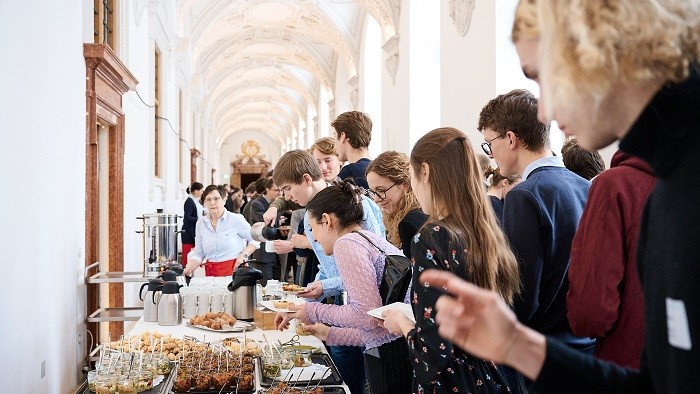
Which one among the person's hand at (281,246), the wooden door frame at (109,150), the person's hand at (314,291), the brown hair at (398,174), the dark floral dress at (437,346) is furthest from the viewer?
the wooden door frame at (109,150)

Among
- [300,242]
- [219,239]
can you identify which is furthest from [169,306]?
[219,239]

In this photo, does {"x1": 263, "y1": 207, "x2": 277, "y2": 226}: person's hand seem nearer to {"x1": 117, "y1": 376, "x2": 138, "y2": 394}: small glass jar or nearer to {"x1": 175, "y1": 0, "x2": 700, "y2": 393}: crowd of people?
{"x1": 175, "y1": 0, "x2": 700, "y2": 393}: crowd of people

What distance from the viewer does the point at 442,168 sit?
7.27 ft

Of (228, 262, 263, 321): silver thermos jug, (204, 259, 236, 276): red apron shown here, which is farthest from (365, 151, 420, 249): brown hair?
(204, 259, 236, 276): red apron

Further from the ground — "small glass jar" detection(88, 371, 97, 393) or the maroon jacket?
the maroon jacket

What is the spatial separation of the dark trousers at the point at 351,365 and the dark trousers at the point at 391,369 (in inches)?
29.9

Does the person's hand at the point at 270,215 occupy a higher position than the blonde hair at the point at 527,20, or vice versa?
the blonde hair at the point at 527,20

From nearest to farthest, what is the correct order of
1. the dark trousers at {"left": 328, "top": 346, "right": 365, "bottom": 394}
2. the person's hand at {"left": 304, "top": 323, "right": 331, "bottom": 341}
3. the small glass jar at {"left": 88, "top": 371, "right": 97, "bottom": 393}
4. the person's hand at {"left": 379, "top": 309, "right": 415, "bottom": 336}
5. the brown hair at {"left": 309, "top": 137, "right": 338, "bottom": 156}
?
the person's hand at {"left": 379, "top": 309, "right": 415, "bottom": 336}
the small glass jar at {"left": 88, "top": 371, "right": 97, "bottom": 393}
the person's hand at {"left": 304, "top": 323, "right": 331, "bottom": 341}
the dark trousers at {"left": 328, "top": 346, "right": 365, "bottom": 394}
the brown hair at {"left": 309, "top": 137, "right": 338, "bottom": 156}

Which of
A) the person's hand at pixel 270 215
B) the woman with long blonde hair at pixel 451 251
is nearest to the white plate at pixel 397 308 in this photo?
the woman with long blonde hair at pixel 451 251

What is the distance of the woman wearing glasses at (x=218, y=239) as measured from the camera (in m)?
6.74

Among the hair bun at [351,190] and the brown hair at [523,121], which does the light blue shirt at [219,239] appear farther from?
the brown hair at [523,121]

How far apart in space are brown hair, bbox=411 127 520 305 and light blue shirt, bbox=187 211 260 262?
468 centimetres

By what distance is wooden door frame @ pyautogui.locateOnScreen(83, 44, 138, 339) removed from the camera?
5375 millimetres

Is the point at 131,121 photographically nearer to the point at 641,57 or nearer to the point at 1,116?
the point at 1,116
